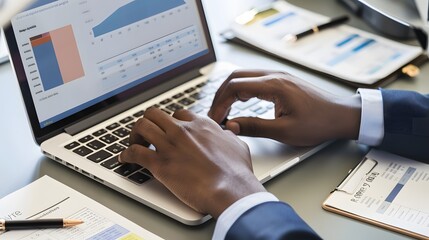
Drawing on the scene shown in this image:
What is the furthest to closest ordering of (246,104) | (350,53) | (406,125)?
(350,53) → (246,104) → (406,125)

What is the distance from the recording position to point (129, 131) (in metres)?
1.01

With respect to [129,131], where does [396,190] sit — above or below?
below

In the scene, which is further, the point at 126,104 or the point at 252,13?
the point at 252,13

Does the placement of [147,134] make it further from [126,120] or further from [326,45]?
[326,45]

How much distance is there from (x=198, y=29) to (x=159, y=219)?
1.39ft

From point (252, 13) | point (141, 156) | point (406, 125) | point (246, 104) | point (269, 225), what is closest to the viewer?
point (269, 225)

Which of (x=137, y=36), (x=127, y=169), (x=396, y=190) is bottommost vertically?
(x=396, y=190)

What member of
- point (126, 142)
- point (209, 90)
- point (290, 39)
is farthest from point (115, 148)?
point (290, 39)

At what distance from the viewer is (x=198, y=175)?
828 millimetres

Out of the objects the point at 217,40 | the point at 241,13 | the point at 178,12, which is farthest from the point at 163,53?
the point at 241,13

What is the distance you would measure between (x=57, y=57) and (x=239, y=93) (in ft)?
0.88

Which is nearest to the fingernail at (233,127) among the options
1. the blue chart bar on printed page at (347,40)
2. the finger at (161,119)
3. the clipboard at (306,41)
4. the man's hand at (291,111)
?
the man's hand at (291,111)

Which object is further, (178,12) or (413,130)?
(178,12)

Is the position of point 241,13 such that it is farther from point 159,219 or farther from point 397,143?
point 159,219
